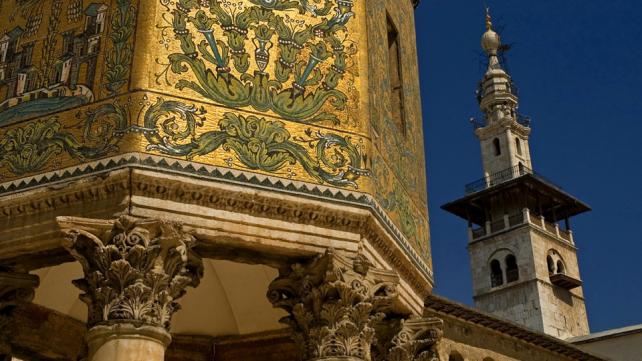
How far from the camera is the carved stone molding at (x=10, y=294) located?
7.66 m

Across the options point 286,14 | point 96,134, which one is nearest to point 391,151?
point 286,14

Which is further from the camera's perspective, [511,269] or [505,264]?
[505,264]

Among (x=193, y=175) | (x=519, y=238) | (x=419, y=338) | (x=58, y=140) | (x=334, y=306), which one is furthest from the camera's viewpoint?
(x=519, y=238)

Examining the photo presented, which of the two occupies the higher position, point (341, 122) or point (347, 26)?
point (347, 26)

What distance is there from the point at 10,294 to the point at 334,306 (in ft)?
9.39

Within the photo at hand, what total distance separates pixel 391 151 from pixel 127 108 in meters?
2.78

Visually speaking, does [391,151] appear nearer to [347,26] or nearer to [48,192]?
[347,26]

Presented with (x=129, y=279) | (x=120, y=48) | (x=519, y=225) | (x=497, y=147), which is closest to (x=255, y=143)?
(x=120, y=48)

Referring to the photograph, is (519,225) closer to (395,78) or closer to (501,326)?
(501,326)

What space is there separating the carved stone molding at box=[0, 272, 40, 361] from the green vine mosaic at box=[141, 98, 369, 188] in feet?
5.65

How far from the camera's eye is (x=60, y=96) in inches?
310

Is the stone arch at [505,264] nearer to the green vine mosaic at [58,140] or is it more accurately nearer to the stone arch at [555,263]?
the stone arch at [555,263]

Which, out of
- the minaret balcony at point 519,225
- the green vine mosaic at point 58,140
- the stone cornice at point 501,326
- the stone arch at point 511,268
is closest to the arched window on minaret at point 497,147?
the minaret balcony at point 519,225

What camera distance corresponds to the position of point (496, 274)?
51.8 m
